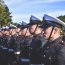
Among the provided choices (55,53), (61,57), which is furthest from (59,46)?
(61,57)

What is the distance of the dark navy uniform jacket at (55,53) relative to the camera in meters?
9.17

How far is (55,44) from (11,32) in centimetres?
1197

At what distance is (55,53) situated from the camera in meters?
9.34

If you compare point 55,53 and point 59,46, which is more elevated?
point 59,46

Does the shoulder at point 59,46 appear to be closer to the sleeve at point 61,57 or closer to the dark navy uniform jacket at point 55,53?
the dark navy uniform jacket at point 55,53

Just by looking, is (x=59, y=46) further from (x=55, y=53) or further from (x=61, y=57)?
(x=61, y=57)

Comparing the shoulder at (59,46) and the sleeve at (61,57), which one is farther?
the shoulder at (59,46)

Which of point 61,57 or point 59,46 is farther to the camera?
point 59,46

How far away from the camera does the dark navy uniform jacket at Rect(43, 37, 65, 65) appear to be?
30.1ft

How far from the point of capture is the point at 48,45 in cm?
984

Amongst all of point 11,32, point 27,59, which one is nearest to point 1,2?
point 11,32

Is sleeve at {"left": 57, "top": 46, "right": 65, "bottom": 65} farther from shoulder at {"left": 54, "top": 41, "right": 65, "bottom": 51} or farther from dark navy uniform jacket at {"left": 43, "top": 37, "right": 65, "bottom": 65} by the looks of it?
shoulder at {"left": 54, "top": 41, "right": 65, "bottom": 51}

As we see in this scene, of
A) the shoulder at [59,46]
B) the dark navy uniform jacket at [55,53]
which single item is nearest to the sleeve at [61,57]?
the dark navy uniform jacket at [55,53]

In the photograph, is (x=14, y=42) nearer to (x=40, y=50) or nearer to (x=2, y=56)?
(x=2, y=56)
